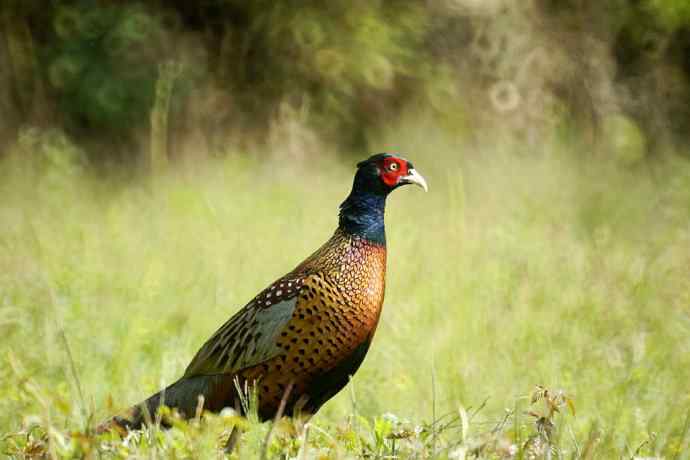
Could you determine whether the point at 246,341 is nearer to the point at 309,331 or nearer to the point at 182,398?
the point at 309,331

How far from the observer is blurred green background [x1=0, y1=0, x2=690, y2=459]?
3.35 metres

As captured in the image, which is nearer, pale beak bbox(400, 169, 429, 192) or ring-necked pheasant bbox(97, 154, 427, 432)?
ring-necked pheasant bbox(97, 154, 427, 432)

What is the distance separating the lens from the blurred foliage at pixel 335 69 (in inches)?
340

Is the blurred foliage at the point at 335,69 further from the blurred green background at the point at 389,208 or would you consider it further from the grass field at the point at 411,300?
the grass field at the point at 411,300

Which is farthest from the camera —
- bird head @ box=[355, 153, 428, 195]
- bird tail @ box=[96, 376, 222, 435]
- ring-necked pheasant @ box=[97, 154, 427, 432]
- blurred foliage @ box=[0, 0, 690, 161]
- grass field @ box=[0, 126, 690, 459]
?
blurred foliage @ box=[0, 0, 690, 161]

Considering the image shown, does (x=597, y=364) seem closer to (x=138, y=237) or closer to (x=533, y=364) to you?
(x=533, y=364)

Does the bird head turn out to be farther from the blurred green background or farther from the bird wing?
the blurred green background

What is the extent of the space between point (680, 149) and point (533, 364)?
486 cm

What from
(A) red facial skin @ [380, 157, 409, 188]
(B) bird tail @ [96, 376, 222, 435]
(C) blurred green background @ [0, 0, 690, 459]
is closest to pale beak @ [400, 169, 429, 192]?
(A) red facial skin @ [380, 157, 409, 188]

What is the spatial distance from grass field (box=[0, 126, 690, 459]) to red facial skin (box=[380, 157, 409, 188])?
869mm

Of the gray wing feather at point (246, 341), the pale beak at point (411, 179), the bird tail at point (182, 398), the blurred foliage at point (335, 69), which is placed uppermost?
the blurred foliage at point (335, 69)

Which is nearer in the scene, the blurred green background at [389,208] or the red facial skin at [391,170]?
the red facial skin at [391,170]

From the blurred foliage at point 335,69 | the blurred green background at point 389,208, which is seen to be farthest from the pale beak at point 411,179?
the blurred foliage at point 335,69

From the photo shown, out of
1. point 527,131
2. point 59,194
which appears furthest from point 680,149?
point 59,194
